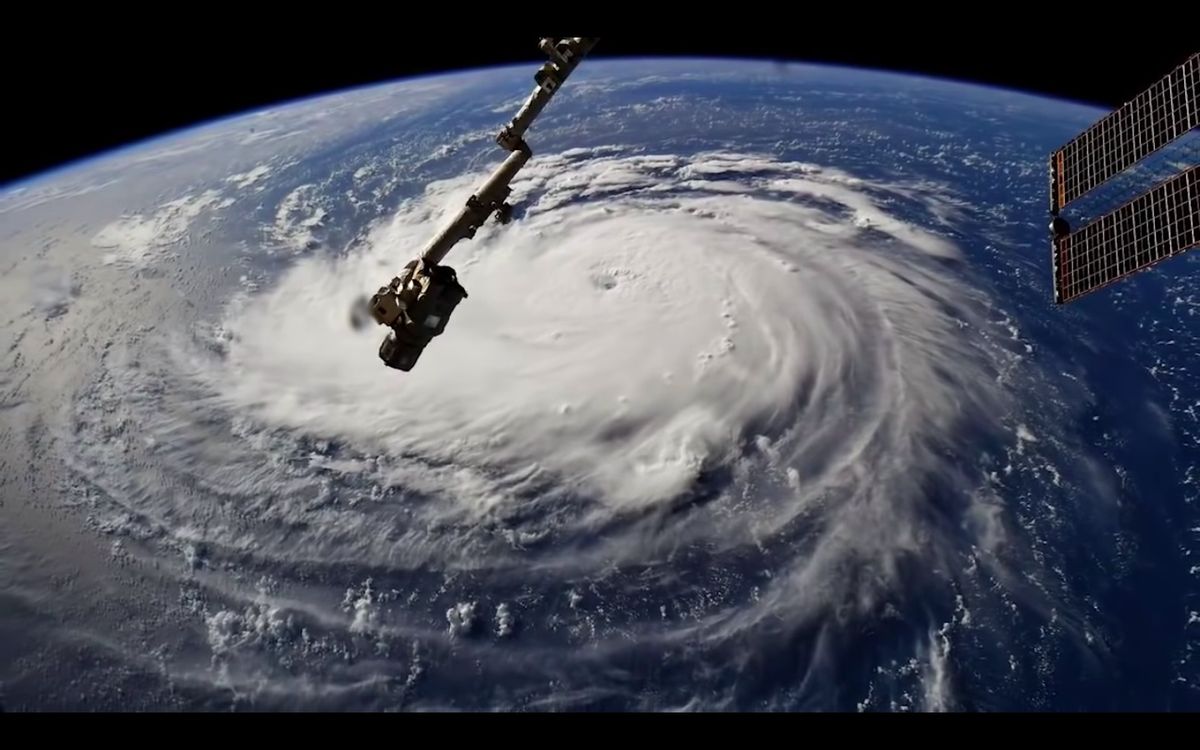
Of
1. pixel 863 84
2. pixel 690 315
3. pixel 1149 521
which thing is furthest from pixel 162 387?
pixel 863 84

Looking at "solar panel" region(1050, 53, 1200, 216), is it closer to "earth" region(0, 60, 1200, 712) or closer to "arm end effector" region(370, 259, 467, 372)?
"earth" region(0, 60, 1200, 712)

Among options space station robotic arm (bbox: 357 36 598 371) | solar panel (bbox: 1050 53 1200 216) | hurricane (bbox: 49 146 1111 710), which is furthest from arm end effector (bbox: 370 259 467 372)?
solar panel (bbox: 1050 53 1200 216)

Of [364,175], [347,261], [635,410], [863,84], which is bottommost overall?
[635,410]

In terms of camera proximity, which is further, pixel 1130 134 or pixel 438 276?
pixel 1130 134

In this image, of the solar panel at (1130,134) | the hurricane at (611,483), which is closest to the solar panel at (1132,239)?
the solar panel at (1130,134)

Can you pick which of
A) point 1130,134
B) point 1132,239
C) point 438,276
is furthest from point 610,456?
point 1130,134

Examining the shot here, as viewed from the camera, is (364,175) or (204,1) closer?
(204,1)

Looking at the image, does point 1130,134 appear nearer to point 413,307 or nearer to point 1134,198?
point 1134,198

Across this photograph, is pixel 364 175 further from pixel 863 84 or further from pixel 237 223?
pixel 863 84
